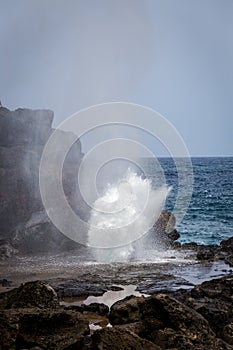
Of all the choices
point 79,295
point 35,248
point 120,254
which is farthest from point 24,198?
point 79,295

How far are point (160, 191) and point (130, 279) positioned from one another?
19906 mm

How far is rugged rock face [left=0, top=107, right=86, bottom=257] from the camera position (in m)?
A: 26.8

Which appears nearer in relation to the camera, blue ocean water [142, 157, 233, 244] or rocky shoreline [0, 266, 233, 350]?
rocky shoreline [0, 266, 233, 350]

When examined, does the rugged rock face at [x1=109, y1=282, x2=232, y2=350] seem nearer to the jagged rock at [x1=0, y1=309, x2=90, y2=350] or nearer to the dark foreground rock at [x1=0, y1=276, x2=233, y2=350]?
the dark foreground rock at [x1=0, y1=276, x2=233, y2=350]

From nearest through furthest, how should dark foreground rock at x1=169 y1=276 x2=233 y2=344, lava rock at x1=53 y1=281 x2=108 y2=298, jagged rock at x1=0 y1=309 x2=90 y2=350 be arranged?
jagged rock at x1=0 y1=309 x2=90 y2=350 < dark foreground rock at x1=169 y1=276 x2=233 y2=344 < lava rock at x1=53 y1=281 x2=108 y2=298

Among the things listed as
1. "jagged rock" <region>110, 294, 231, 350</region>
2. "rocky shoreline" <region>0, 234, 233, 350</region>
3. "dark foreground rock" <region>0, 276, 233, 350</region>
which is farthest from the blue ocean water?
"jagged rock" <region>110, 294, 231, 350</region>

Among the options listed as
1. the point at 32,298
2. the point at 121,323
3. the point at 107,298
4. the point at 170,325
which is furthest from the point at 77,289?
the point at 170,325

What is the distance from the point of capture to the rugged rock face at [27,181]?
88.1 ft

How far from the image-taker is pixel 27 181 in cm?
3053

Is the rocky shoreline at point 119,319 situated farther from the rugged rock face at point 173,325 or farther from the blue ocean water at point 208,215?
the blue ocean water at point 208,215

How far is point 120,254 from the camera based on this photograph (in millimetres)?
24891

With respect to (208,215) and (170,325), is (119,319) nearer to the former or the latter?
(170,325)

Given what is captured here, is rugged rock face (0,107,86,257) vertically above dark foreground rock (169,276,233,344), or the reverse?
rugged rock face (0,107,86,257)

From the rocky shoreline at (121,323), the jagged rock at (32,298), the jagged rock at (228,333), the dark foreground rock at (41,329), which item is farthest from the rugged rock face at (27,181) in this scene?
the jagged rock at (228,333)
